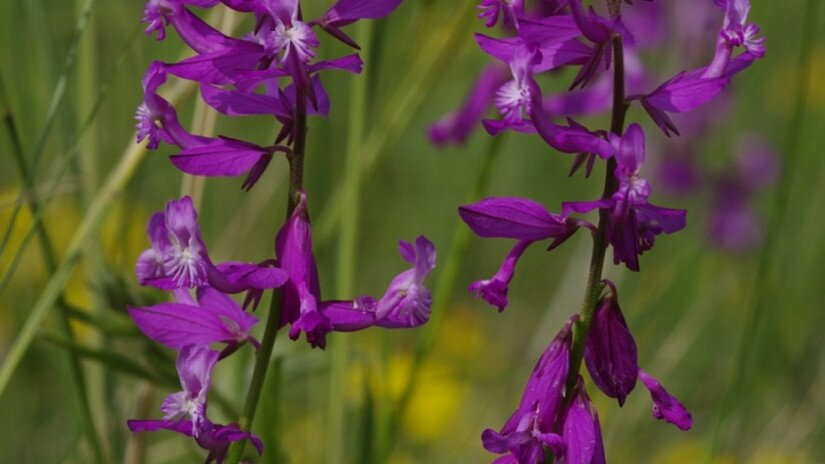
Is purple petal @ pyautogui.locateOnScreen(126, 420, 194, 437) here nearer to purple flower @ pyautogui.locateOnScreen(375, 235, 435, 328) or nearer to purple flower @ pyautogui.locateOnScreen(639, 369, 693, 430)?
purple flower @ pyautogui.locateOnScreen(375, 235, 435, 328)

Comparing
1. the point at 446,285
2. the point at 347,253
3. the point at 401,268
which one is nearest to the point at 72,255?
the point at 347,253

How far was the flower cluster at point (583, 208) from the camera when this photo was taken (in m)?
0.96

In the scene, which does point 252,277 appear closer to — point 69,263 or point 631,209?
point 631,209

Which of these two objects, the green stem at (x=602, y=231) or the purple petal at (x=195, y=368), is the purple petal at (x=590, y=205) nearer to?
the green stem at (x=602, y=231)

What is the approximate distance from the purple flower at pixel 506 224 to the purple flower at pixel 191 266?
6.1 inches

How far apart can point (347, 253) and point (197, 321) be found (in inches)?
24.8

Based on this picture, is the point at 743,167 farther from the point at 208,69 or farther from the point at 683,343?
the point at 208,69

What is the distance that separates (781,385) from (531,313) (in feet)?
3.61

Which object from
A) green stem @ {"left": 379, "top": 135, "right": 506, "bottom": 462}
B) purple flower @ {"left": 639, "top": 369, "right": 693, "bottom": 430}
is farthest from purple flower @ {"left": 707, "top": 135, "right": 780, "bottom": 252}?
purple flower @ {"left": 639, "top": 369, "right": 693, "bottom": 430}

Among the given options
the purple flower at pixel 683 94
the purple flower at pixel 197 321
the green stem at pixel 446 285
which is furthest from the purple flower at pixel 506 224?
the green stem at pixel 446 285

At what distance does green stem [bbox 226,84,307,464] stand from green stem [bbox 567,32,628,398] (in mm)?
232

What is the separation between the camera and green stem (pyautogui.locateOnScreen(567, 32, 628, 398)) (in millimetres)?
963

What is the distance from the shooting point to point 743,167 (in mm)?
3203

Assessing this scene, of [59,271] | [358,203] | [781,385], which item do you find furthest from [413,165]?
[59,271]
